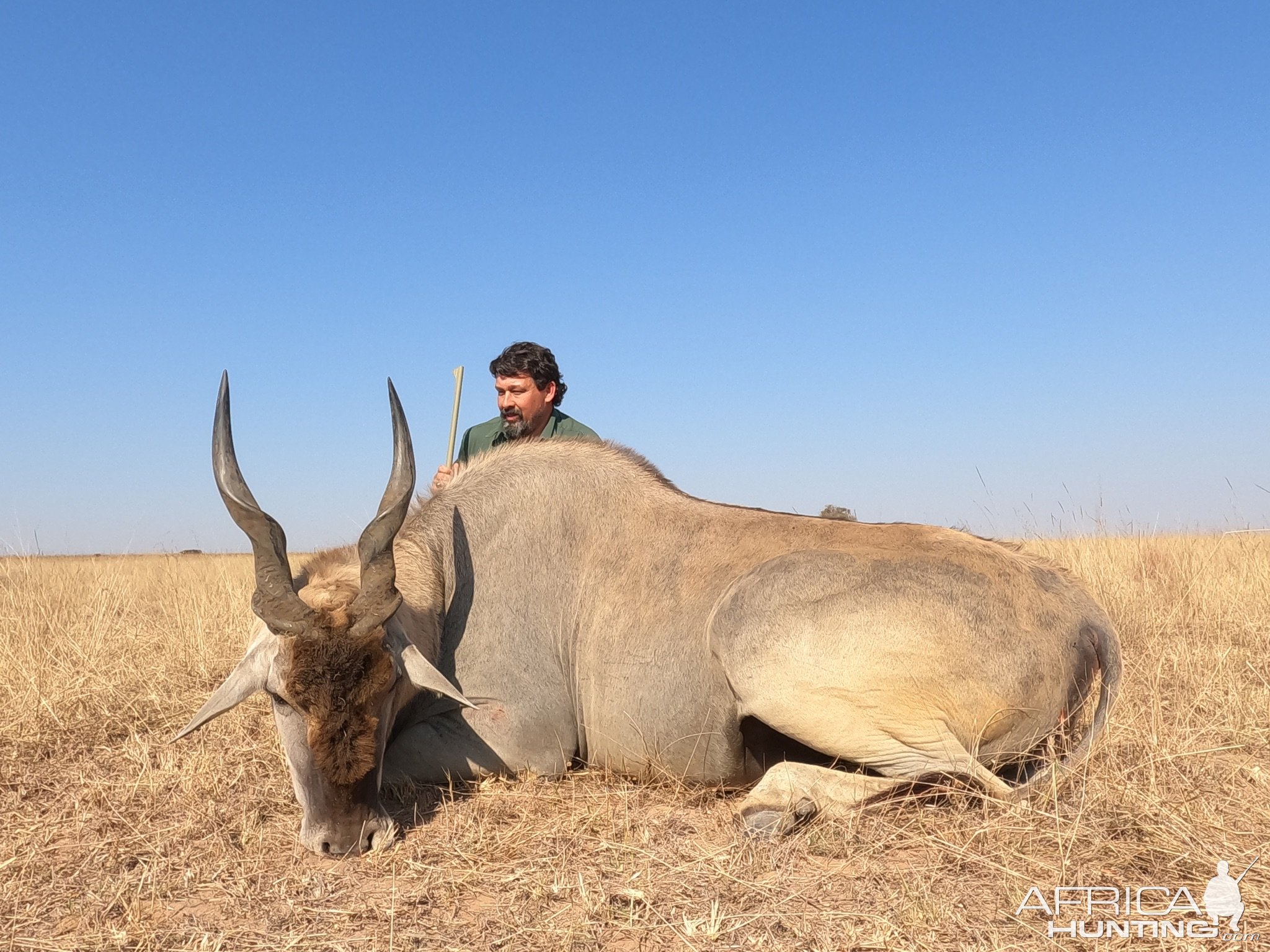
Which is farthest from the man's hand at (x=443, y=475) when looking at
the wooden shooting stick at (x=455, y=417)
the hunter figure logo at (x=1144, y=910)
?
the hunter figure logo at (x=1144, y=910)

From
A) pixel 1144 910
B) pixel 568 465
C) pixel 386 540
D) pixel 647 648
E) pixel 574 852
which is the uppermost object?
pixel 568 465

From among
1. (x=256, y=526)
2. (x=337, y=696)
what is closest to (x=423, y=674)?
(x=337, y=696)

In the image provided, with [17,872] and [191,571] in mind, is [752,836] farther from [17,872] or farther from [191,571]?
[191,571]

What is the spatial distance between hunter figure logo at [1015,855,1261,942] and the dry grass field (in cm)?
5

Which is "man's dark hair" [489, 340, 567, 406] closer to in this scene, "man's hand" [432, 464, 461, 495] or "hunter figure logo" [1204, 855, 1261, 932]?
"man's hand" [432, 464, 461, 495]

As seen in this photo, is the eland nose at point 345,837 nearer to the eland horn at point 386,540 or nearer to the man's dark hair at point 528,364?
the eland horn at point 386,540

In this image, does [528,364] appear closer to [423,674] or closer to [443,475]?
[443,475]

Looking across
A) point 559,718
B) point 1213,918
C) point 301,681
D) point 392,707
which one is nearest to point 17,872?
point 301,681

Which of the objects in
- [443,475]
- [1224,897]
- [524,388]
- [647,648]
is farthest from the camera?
[524,388]

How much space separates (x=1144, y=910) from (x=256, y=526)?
3756mm

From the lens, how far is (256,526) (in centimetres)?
436

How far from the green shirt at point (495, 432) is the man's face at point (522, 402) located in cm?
31

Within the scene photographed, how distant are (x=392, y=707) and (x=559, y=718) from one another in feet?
3.17

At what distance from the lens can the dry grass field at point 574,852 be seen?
3.13 metres
